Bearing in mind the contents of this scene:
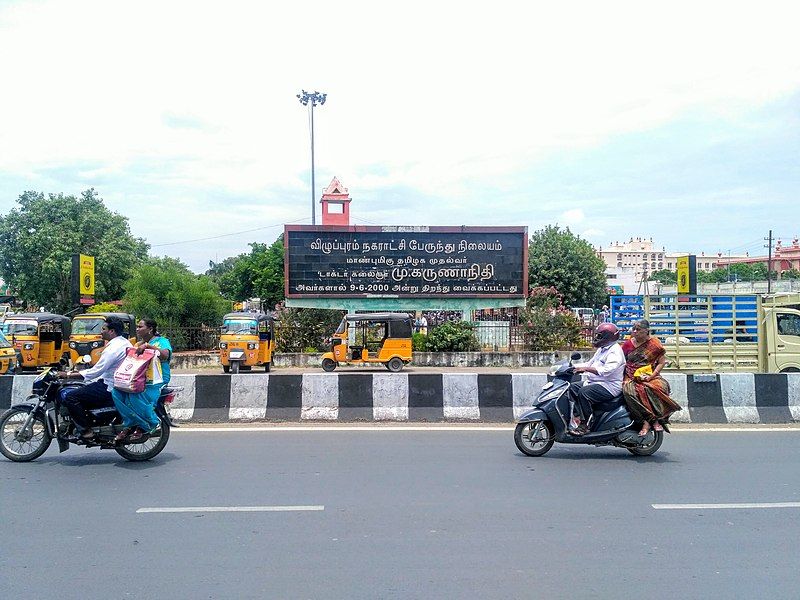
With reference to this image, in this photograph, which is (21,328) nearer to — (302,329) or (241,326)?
(241,326)

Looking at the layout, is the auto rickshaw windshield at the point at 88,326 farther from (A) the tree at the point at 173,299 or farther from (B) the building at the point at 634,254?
(B) the building at the point at 634,254

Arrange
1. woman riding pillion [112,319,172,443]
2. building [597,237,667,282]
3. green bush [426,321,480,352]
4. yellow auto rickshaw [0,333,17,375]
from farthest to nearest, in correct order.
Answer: building [597,237,667,282], green bush [426,321,480,352], yellow auto rickshaw [0,333,17,375], woman riding pillion [112,319,172,443]

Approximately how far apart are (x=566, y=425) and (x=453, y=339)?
17.8m

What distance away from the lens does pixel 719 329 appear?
732 inches

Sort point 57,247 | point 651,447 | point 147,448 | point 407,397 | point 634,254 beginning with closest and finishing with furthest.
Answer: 1. point 147,448
2. point 651,447
3. point 407,397
4. point 57,247
5. point 634,254

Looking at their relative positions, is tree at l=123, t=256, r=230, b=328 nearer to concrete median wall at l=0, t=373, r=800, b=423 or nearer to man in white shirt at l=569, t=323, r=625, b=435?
concrete median wall at l=0, t=373, r=800, b=423

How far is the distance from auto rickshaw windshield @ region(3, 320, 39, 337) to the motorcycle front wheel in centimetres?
1826

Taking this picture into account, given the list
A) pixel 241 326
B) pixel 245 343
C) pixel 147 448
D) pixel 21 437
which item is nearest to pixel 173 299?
pixel 241 326

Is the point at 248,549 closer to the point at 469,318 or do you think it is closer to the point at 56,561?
the point at 56,561

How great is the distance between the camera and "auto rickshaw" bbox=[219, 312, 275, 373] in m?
21.8

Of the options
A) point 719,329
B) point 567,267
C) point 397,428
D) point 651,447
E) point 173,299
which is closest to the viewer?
point 651,447

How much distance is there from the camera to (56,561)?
4.93 meters

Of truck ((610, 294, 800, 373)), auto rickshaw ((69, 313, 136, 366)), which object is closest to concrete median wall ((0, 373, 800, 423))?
truck ((610, 294, 800, 373))

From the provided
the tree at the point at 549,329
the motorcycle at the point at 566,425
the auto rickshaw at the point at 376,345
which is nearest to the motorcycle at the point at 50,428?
the motorcycle at the point at 566,425
